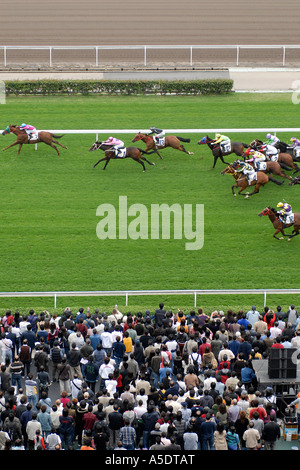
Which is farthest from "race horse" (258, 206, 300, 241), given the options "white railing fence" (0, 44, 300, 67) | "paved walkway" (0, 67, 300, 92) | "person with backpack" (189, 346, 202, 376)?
"white railing fence" (0, 44, 300, 67)

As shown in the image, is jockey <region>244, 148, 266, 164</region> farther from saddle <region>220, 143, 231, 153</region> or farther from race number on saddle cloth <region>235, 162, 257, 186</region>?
saddle <region>220, 143, 231, 153</region>

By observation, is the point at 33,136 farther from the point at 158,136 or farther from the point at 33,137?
the point at 158,136

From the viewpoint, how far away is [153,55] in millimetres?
30391

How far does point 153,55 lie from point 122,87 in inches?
184

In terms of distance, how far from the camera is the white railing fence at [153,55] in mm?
29266

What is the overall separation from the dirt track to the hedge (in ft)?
18.3

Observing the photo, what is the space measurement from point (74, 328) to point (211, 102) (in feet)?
44.4

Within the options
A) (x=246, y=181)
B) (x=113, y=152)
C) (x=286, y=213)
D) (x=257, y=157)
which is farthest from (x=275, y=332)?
(x=113, y=152)

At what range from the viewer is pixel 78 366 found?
12.9 meters

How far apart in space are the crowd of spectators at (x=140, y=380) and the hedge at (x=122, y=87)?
12325 millimetres

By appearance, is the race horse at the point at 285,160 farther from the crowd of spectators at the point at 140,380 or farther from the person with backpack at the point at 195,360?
the person with backpack at the point at 195,360

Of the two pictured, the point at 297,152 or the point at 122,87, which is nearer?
the point at 297,152

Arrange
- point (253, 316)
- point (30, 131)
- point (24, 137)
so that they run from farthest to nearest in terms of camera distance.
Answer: point (24, 137) → point (30, 131) → point (253, 316)

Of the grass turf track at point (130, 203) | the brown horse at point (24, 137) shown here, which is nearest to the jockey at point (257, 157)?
the grass turf track at point (130, 203)
